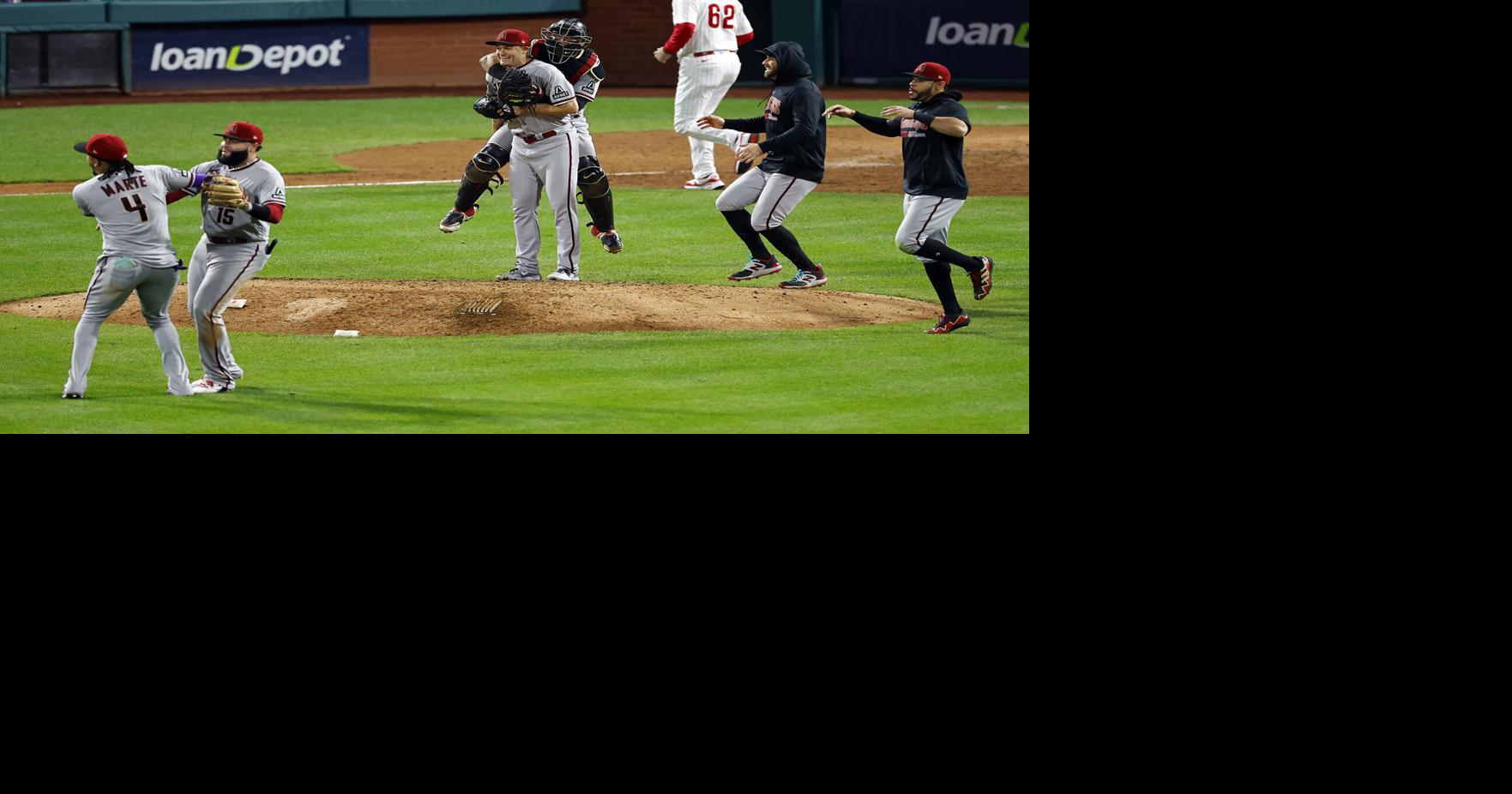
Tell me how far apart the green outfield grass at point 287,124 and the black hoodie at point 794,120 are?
26.6ft

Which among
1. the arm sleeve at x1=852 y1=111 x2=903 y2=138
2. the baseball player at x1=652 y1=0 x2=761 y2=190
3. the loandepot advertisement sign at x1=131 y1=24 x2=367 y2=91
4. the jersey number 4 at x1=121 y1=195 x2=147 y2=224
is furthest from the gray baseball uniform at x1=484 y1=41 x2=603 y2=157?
the loandepot advertisement sign at x1=131 y1=24 x2=367 y2=91

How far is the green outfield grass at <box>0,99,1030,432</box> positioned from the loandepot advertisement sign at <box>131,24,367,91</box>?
12316mm

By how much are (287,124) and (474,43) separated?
547 centimetres

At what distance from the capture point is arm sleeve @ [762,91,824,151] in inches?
442

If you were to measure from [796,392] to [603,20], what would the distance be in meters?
19.8

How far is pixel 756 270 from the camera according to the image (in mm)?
11836

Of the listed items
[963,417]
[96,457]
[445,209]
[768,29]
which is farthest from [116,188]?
[768,29]

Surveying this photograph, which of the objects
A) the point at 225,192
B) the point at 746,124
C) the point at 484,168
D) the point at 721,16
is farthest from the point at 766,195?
the point at 721,16

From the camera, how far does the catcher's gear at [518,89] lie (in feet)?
36.6

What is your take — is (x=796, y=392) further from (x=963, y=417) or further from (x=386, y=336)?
(x=386, y=336)

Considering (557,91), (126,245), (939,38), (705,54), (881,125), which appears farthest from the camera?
(939,38)

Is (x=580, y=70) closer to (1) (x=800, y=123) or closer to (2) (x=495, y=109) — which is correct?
(2) (x=495, y=109)

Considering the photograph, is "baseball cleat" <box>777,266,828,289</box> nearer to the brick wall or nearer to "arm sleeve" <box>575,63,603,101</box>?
"arm sleeve" <box>575,63,603,101</box>

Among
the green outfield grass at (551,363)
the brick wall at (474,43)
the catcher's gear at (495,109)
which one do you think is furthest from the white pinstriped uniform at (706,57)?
the brick wall at (474,43)
